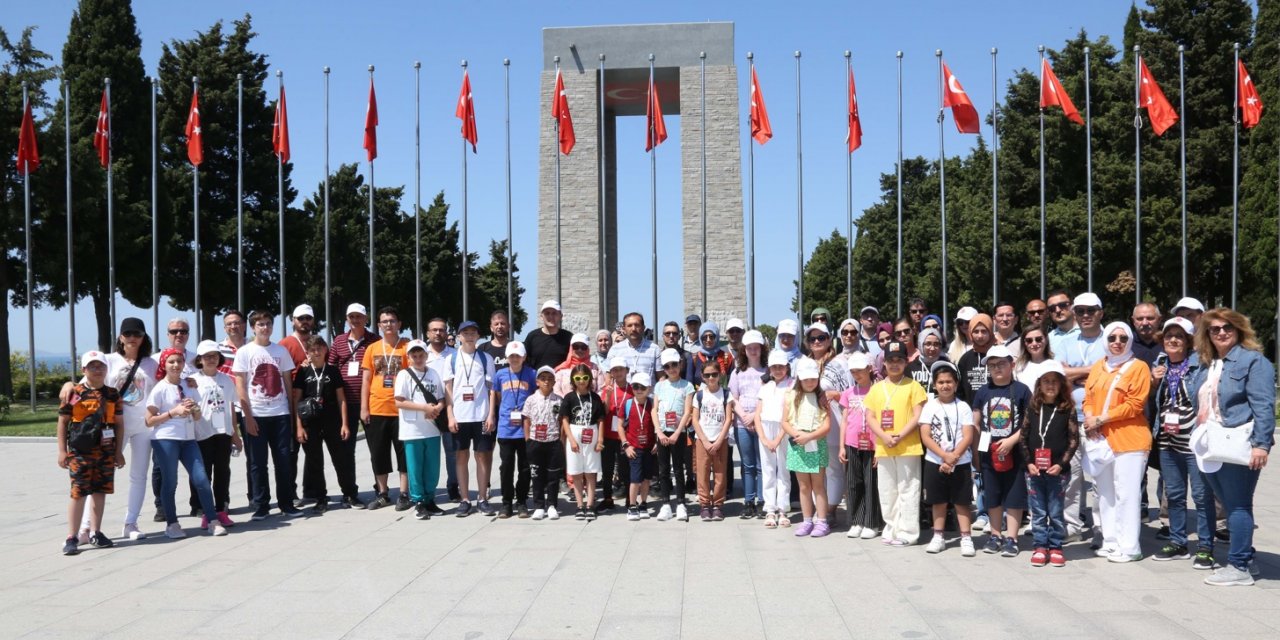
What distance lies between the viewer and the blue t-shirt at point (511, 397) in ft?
27.1

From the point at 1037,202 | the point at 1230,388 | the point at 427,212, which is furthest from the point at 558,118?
the point at 427,212

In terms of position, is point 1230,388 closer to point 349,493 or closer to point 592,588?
point 592,588

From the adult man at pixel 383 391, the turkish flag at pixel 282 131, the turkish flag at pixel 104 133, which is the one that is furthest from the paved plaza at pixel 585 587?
the turkish flag at pixel 104 133

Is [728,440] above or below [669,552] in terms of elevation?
above

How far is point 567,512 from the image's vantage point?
27.8 ft

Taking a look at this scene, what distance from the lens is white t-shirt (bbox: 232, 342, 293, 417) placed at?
27.0ft

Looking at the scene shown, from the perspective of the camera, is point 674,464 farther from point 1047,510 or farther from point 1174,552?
point 1174,552

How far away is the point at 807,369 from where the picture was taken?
747cm

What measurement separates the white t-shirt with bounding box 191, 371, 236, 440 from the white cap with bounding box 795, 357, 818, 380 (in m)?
4.85

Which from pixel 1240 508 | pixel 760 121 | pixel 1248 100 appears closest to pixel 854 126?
pixel 760 121

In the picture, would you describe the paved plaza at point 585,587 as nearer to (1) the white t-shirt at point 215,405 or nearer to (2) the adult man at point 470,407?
(2) the adult man at point 470,407

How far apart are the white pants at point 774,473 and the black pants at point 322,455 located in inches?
153

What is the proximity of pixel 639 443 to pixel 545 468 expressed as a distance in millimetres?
910

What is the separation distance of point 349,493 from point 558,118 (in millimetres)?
12377
